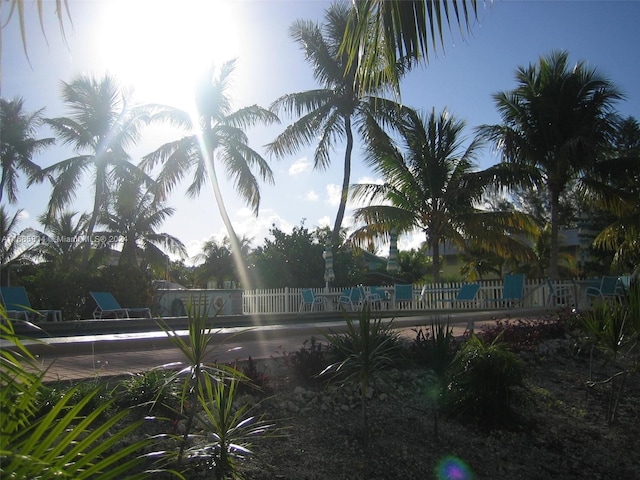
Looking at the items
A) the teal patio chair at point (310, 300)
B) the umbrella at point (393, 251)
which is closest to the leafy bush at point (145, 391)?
the umbrella at point (393, 251)

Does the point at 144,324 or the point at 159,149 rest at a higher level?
the point at 159,149

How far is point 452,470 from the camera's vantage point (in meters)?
4.13

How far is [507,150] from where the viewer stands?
19.2 meters

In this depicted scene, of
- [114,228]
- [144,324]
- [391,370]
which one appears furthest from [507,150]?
[114,228]

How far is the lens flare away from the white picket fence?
13849 millimetres

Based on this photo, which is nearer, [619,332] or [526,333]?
[619,332]

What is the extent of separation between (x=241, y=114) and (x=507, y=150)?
11200mm

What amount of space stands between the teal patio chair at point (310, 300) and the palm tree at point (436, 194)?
10.2 ft

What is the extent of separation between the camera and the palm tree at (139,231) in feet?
93.6

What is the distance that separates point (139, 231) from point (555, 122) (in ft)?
67.9

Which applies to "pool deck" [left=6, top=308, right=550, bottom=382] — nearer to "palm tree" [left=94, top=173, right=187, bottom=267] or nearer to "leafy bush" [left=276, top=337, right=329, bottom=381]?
"leafy bush" [left=276, top=337, right=329, bottom=381]

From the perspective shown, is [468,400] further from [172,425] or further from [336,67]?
[336,67]

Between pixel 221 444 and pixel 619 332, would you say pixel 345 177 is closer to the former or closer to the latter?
pixel 619 332

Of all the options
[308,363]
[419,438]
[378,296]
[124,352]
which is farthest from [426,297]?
[419,438]
